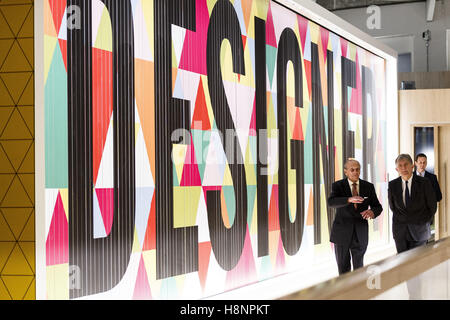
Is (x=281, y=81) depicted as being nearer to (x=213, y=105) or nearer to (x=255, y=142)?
(x=255, y=142)

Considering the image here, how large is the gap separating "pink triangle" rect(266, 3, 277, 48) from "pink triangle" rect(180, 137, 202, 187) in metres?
1.96

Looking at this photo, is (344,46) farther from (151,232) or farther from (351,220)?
(151,232)

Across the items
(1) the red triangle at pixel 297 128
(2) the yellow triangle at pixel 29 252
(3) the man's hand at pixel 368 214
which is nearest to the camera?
(2) the yellow triangle at pixel 29 252

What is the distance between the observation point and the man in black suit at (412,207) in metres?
5.81

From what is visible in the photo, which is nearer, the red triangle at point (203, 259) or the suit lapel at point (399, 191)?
the red triangle at point (203, 259)

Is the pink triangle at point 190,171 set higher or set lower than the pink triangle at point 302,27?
lower

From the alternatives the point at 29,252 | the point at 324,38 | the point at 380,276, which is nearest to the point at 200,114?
the point at 29,252

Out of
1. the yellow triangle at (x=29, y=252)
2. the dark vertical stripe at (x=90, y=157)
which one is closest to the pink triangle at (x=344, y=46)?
the dark vertical stripe at (x=90, y=157)

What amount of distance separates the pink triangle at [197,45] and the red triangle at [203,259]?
1.51m

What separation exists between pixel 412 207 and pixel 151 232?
2444mm

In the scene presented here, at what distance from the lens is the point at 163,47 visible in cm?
509

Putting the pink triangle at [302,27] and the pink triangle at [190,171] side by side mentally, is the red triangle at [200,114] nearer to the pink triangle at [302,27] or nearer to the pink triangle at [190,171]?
the pink triangle at [190,171]

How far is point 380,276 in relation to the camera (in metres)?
1.57
